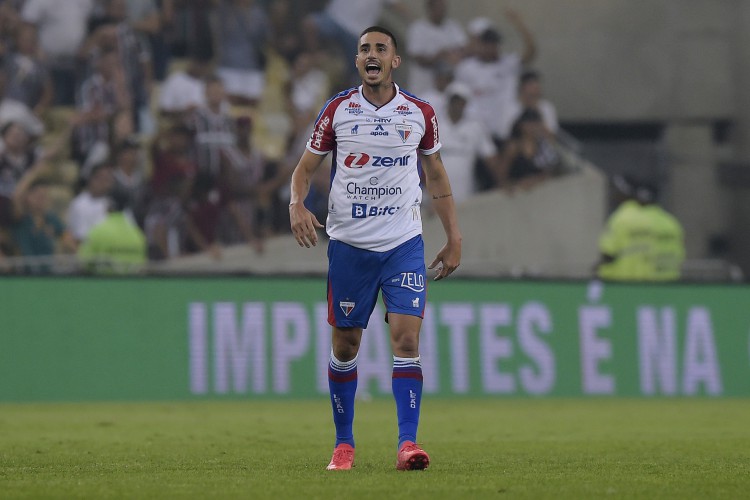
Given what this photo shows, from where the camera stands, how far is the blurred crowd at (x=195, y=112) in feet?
63.3

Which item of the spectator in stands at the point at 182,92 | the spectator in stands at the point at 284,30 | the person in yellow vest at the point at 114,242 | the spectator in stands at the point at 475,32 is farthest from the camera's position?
the spectator in stands at the point at 475,32

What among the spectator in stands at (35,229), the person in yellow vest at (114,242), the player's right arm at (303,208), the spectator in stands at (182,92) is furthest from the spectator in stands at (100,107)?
the player's right arm at (303,208)

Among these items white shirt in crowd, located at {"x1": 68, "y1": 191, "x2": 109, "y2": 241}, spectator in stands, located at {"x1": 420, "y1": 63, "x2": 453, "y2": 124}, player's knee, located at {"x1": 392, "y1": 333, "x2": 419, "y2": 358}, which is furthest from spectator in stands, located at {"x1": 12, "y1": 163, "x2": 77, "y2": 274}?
player's knee, located at {"x1": 392, "y1": 333, "x2": 419, "y2": 358}

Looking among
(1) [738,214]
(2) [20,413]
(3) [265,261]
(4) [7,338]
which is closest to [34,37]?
(3) [265,261]

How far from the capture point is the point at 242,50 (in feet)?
70.4

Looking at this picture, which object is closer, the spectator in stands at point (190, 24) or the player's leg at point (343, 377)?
the player's leg at point (343, 377)

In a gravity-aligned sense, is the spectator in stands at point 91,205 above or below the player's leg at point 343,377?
above

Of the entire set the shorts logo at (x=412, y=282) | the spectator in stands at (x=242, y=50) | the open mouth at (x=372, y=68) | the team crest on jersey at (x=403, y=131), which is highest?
the spectator in stands at (x=242, y=50)

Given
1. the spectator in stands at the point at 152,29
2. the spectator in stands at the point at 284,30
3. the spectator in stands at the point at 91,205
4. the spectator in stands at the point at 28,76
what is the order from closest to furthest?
the spectator in stands at the point at 91,205
the spectator in stands at the point at 28,76
the spectator in stands at the point at 152,29
the spectator in stands at the point at 284,30

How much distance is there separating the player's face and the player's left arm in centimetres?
60

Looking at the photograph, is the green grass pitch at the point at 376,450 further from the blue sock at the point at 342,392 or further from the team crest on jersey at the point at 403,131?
the team crest on jersey at the point at 403,131

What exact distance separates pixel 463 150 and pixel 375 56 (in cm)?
1304

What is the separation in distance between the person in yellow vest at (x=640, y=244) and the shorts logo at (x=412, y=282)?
1088 centimetres

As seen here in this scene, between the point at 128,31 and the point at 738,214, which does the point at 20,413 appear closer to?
the point at 128,31
